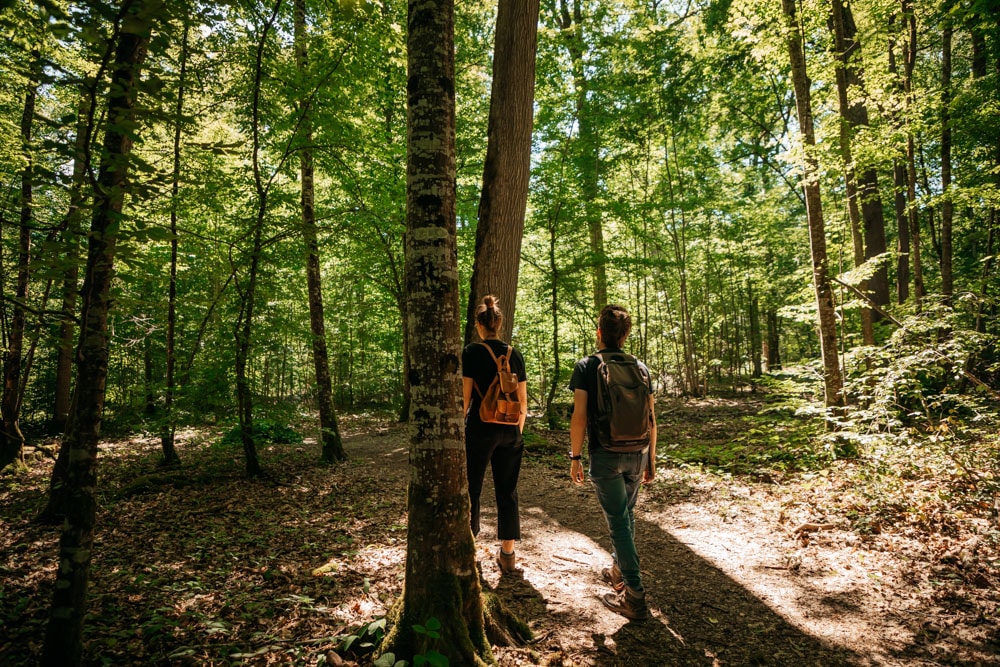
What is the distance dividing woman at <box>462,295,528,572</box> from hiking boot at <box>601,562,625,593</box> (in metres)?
0.86

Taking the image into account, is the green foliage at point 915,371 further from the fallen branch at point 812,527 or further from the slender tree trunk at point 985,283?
the fallen branch at point 812,527

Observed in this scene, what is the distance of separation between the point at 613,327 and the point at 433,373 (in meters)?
1.73

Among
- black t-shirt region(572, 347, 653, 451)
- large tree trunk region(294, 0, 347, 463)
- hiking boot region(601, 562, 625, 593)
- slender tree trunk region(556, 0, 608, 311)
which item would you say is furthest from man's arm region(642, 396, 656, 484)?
slender tree trunk region(556, 0, 608, 311)

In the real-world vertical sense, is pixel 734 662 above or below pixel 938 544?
below

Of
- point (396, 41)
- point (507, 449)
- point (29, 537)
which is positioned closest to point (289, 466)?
point (29, 537)

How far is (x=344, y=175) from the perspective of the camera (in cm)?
1016

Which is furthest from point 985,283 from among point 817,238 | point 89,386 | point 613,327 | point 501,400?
point 89,386

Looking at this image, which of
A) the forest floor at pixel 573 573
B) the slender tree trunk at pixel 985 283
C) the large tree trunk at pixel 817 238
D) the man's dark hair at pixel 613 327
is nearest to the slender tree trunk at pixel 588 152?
the large tree trunk at pixel 817 238

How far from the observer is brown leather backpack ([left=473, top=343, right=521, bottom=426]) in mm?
3721

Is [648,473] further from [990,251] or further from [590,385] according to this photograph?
[990,251]

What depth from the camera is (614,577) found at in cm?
387

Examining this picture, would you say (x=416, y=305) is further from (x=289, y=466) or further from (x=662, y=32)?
(x=662, y=32)

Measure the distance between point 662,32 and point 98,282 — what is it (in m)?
14.7

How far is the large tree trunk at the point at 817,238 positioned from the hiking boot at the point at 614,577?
5.41m
